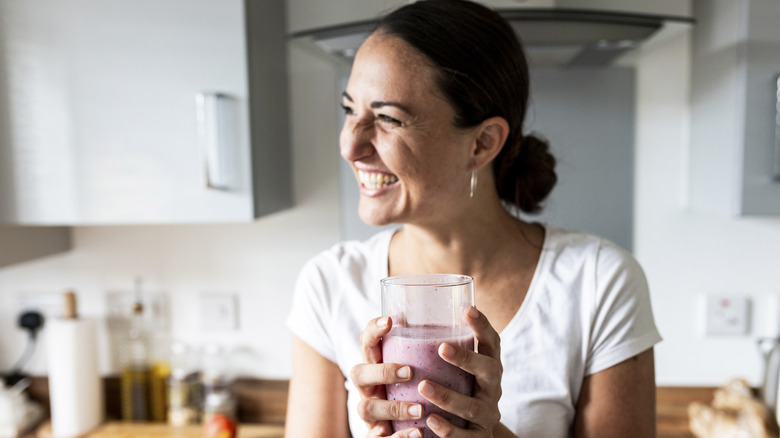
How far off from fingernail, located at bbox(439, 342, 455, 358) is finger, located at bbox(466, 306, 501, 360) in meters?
0.04

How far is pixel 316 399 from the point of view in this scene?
110cm

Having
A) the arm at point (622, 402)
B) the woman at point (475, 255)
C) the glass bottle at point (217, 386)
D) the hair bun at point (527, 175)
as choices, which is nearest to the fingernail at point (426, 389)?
the woman at point (475, 255)

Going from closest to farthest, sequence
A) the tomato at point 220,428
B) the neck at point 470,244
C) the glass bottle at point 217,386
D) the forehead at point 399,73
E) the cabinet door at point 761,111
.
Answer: the forehead at point 399,73
the neck at point 470,244
the cabinet door at point 761,111
the tomato at point 220,428
the glass bottle at point 217,386

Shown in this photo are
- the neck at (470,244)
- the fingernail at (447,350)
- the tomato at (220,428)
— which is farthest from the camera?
the tomato at (220,428)

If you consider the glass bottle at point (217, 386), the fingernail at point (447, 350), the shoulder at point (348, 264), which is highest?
the shoulder at point (348, 264)

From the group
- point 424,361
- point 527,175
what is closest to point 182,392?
point 527,175

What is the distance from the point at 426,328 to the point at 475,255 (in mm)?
432

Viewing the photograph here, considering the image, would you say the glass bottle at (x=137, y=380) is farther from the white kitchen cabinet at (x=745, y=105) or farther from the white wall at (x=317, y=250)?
the white kitchen cabinet at (x=745, y=105)

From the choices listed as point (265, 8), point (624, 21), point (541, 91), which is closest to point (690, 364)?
point (541, 91)

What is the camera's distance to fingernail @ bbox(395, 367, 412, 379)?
2.27 ft

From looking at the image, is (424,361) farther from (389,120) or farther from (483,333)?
(389,120)

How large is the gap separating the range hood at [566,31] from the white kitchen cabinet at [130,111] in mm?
299

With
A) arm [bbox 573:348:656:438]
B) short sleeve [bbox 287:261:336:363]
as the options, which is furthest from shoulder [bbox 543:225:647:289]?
short sleeve [bbox 287:261:336:363]

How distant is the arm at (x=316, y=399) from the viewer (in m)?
1.09
